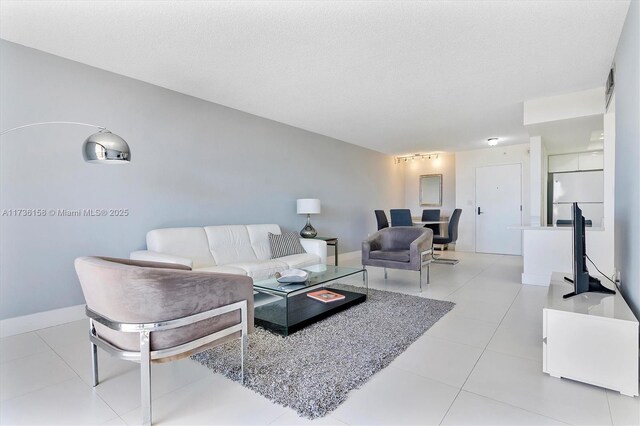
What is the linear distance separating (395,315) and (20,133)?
149 inches

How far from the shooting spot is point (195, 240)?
3.57 m

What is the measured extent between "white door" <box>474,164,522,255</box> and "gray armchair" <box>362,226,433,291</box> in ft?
11.3

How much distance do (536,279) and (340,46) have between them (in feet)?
13.0

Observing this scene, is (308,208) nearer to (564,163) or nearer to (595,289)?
(595,289)

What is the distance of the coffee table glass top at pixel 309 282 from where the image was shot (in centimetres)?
260

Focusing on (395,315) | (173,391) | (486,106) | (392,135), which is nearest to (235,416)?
(173,391)

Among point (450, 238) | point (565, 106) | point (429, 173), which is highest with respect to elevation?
point (565, 106)

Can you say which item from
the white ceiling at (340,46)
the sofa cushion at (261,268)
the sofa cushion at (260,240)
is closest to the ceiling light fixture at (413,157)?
the white ceiling at (340,46)

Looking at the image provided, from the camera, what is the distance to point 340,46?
8.75 feet

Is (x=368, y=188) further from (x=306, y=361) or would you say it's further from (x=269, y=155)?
(x=306, y=361)

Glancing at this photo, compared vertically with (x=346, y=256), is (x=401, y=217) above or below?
above

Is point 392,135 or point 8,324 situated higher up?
point 392,135

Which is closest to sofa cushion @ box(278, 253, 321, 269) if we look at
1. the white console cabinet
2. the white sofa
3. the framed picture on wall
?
the white sofa

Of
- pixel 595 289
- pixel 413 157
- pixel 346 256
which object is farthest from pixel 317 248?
pixel 413 157
